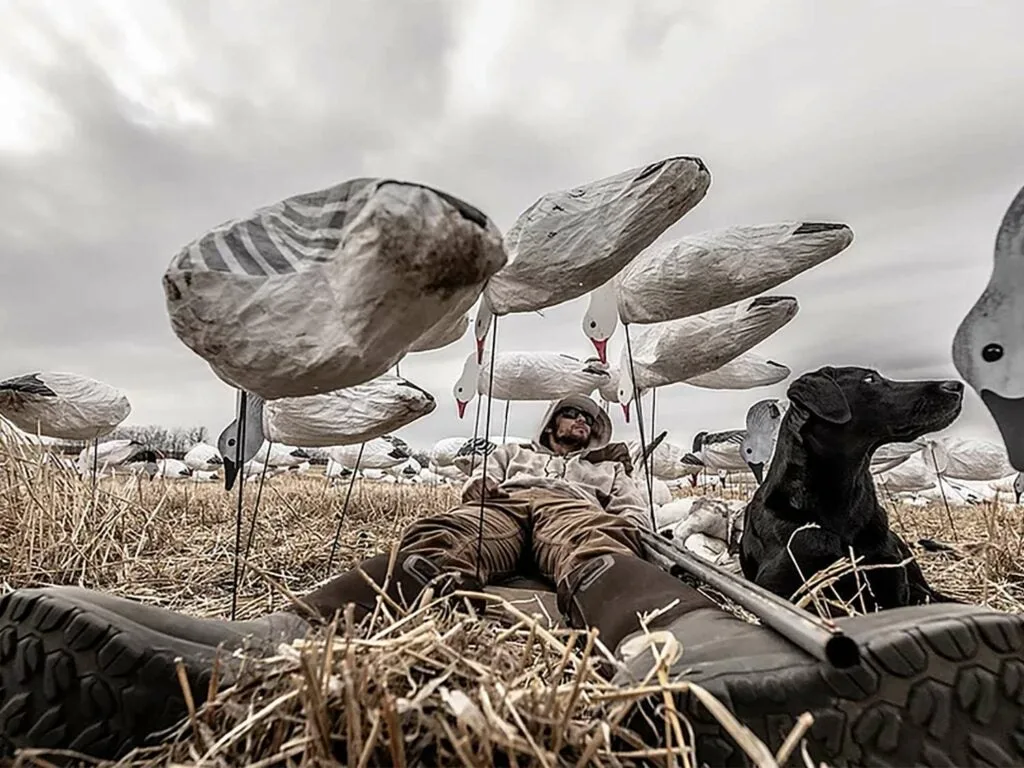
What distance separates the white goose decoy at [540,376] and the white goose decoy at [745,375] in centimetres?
113

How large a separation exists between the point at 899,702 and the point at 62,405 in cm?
404

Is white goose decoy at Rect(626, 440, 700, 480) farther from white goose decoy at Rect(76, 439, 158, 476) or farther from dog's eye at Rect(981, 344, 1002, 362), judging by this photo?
dog's eye at Rect(981, 344, 1002, 362)

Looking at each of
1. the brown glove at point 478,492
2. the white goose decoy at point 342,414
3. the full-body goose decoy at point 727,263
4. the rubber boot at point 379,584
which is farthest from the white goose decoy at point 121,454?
the rubber boot at point 379,584

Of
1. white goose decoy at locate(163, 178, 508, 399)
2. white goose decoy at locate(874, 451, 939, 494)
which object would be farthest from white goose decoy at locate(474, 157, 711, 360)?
white goose decoy at locate(874, 451, 939, 494)

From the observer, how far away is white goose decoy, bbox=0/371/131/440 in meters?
3.55

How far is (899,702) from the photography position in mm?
670

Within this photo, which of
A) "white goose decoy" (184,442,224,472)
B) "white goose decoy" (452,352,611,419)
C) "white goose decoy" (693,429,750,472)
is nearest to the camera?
"white goose decoy" (452,352,611,419)

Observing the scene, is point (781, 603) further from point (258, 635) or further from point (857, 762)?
point (258, 635)

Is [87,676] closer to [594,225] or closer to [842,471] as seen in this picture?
[594,225]

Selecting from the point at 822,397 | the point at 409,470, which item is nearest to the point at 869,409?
the point at 822,397

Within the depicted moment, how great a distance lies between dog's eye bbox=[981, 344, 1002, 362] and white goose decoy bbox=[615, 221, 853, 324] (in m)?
1.02

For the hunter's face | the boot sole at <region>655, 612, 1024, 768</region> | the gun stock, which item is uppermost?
the hunter's face

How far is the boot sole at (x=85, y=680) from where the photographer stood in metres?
0.74

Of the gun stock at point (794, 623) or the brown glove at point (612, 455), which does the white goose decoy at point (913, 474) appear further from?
the gun stock at point (794, 623)
